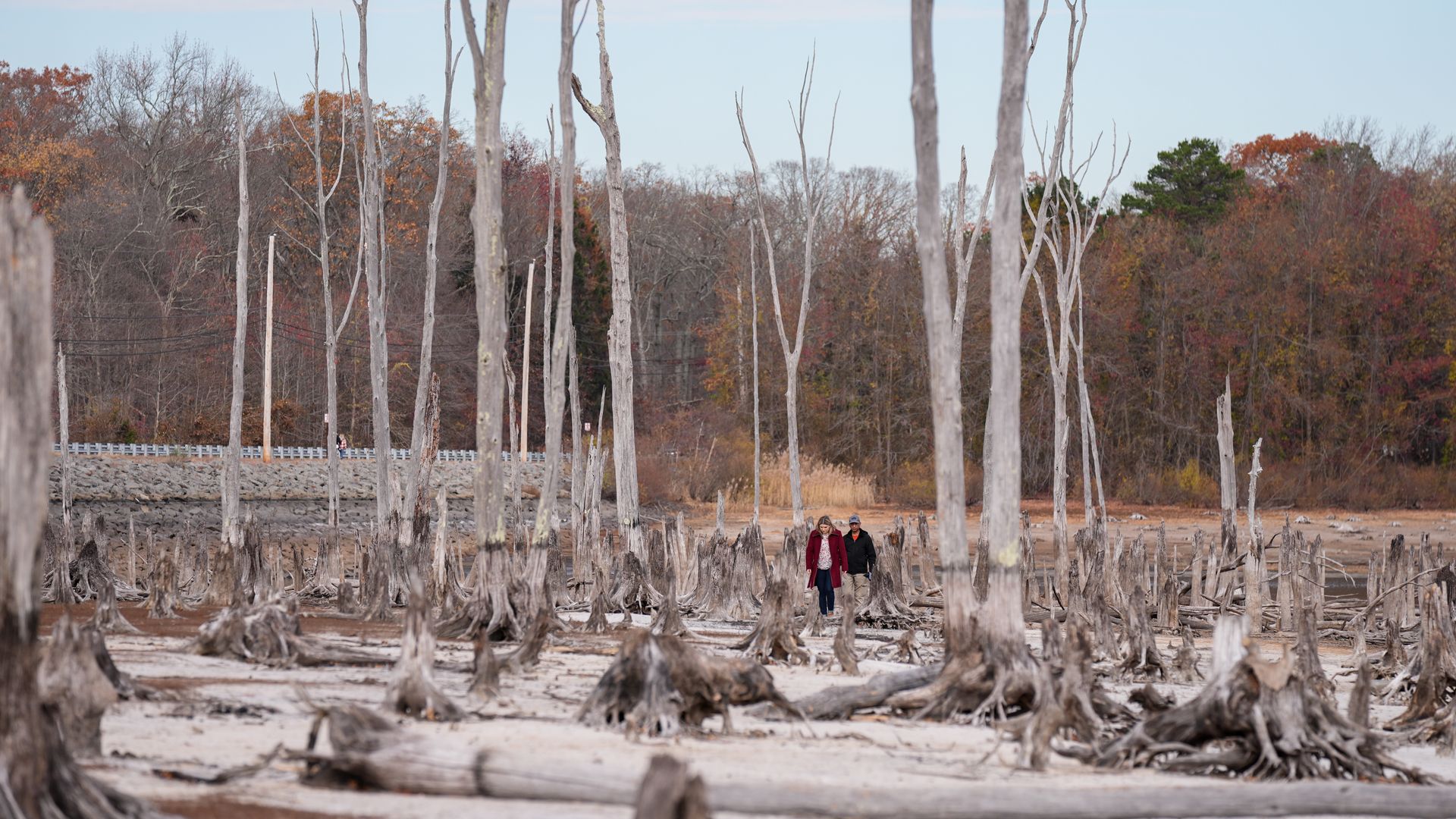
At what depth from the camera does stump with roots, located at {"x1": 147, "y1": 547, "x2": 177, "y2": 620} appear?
12352 mm

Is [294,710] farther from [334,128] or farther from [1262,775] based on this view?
[334,128]

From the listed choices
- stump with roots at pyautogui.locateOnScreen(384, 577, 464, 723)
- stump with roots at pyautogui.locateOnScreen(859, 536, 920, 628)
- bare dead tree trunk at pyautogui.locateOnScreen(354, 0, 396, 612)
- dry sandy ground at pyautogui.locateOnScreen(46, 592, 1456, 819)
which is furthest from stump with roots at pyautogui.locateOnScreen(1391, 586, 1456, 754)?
bare dead tree trunk at pyautogui.locateOnScreen(354, 0, 396, 612)

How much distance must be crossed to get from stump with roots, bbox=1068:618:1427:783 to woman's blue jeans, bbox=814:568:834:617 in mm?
7220

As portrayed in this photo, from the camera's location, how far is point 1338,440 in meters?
35.2

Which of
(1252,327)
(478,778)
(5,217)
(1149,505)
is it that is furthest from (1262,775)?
(1252,327)

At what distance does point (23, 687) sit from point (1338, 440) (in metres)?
35.0

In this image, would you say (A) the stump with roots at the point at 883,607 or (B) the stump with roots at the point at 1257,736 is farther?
(A) the stump with roots at the point at 883,607

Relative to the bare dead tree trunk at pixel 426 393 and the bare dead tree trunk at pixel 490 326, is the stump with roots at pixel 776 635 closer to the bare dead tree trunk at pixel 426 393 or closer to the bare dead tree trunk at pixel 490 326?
the bare dead tree trunk at pixel 490 326

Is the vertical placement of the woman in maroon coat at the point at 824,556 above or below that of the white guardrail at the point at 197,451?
below

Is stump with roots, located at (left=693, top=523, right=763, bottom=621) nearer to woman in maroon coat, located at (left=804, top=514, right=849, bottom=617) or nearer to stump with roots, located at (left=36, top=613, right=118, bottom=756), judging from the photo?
woman in maroon coat, located at (left=804, top=514, right=849, bottom=617)

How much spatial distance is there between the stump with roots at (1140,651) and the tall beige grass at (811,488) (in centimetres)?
2086

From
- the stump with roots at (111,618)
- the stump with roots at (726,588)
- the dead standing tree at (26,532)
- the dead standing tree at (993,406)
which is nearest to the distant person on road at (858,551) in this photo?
the stump with roots at (726,588)

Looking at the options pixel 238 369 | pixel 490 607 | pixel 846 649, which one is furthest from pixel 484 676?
pixel 238 369

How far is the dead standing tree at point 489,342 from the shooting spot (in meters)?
10.9
